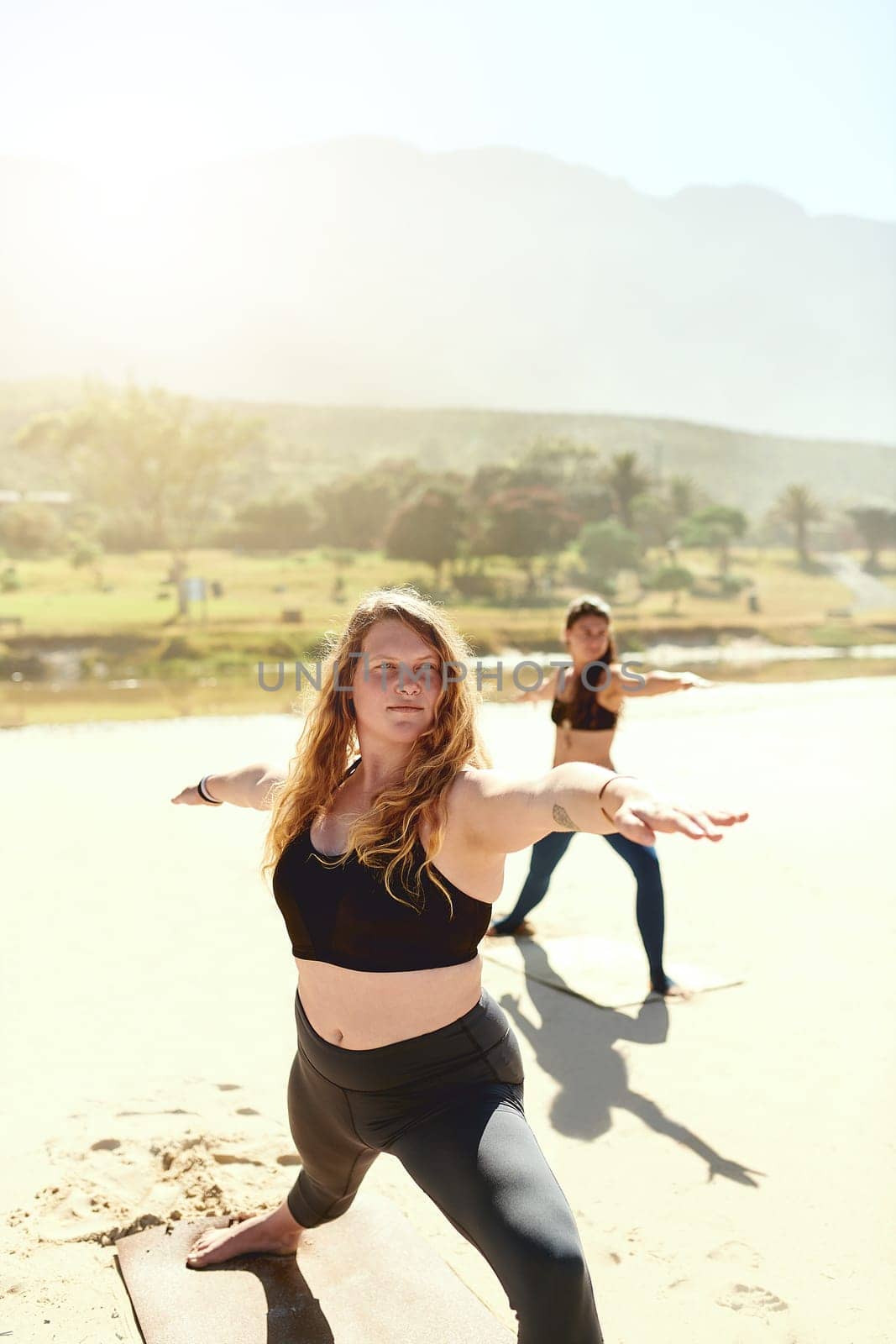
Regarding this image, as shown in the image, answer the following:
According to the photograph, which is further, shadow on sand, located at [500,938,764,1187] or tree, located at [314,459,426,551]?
tree, located at [314,459,426,551]

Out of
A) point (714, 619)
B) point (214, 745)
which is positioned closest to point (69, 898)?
point (214, 745)

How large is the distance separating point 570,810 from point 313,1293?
1632 millimetres

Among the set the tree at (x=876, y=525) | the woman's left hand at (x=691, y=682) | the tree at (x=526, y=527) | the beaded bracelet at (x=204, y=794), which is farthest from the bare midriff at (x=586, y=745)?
the tree at (x=876, y=525)

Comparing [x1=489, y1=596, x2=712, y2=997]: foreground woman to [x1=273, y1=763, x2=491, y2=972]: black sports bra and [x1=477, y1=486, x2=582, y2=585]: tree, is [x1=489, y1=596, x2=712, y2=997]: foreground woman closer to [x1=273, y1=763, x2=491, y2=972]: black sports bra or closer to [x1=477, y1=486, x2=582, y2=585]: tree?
[x1=273, y1=763, x2=491, y2=972]: black sports bra

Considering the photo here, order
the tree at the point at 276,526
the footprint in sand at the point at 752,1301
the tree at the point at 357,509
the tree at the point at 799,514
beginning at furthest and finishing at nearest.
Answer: the tree at the point at 799,514 < the tree at the point at 276,526 < the tree at the point at 357,509 < the footprint in sand at the point at 752,1301

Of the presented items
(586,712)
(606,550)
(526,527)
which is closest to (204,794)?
(586,712)

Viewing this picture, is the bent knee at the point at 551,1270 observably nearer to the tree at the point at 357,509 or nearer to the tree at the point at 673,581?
the tree at the point at 673,581

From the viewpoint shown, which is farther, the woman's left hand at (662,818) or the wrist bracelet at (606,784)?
the wrist bracelet at (606,784)

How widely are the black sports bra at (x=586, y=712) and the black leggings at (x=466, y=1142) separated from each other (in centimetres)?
289

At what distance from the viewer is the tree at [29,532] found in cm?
4616

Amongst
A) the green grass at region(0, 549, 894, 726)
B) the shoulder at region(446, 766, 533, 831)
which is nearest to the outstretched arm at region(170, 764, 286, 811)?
the shoulder at region(446, 766, 533, 831)

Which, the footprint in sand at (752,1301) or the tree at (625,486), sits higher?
the tree at (625,486)

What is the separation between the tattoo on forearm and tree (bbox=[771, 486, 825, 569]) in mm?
59309

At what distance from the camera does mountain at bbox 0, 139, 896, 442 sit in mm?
158125
